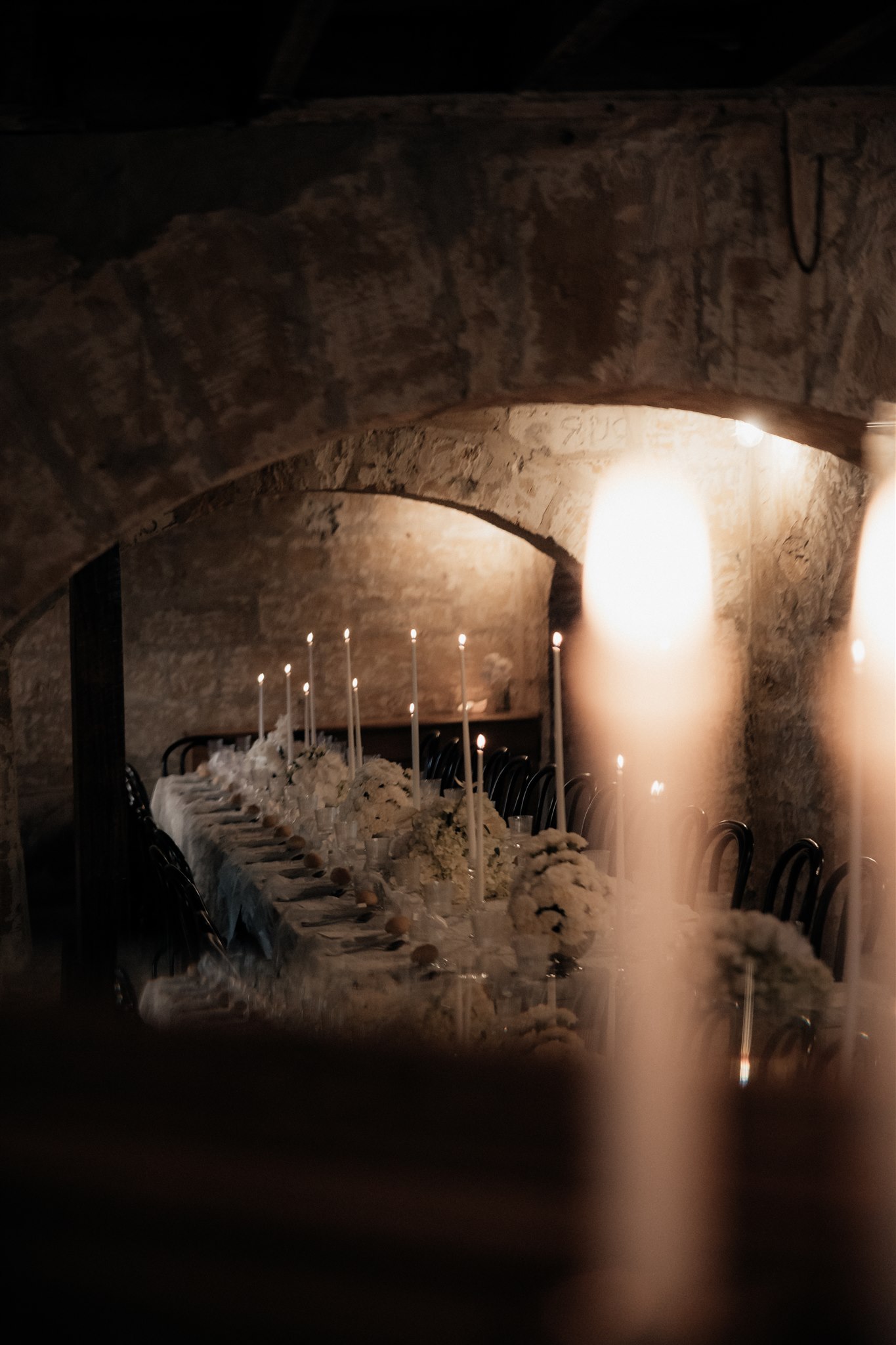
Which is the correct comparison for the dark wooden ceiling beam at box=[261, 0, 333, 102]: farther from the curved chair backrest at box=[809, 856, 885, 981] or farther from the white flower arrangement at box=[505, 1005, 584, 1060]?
the curved chair backrest at box=[809, 856, 885, 981]

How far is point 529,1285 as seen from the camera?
1.25 feet

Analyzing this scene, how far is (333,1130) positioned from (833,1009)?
2.15 m

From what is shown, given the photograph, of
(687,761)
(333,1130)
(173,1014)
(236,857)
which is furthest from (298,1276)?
(687,761)

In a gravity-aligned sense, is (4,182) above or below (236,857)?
above

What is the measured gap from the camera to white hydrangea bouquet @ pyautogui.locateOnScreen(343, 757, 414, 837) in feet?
12.3

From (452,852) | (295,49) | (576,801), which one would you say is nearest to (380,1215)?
(295,49)

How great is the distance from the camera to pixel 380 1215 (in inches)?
15.4

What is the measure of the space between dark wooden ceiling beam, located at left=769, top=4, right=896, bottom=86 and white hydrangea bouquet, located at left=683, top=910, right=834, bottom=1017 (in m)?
1.60

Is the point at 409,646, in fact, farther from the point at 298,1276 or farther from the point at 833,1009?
the point at 298,1276

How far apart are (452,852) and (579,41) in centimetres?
193

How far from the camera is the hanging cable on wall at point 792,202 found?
8.29ft

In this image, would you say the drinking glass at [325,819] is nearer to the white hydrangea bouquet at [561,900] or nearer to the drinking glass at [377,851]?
the drinking glass at [377,851]

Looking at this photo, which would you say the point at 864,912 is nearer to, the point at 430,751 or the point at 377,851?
the point at 377,851

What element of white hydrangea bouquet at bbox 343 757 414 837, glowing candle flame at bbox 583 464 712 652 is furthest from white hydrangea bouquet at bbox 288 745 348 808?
glowing candle flame at bbox 583 464 712 652
